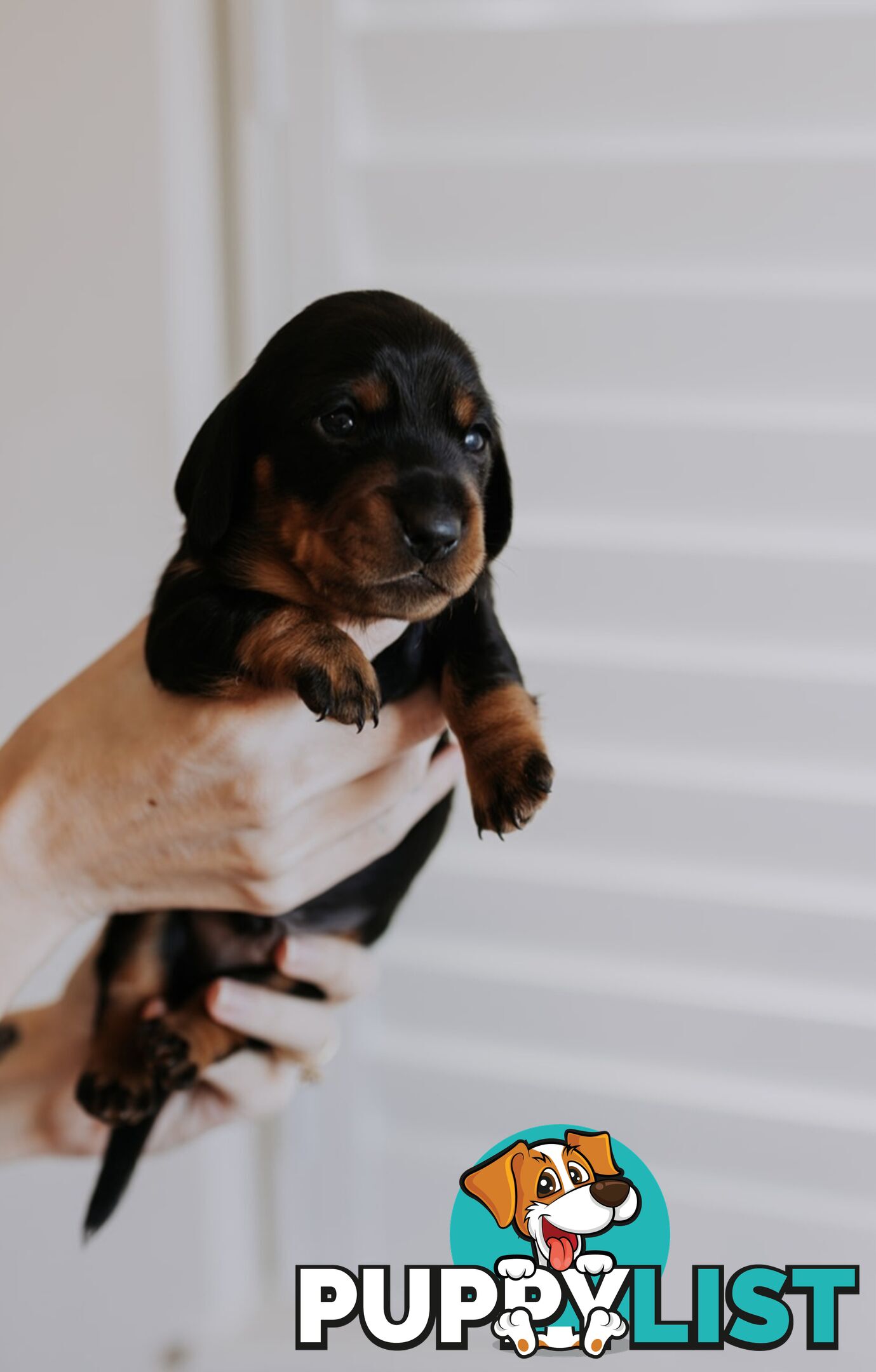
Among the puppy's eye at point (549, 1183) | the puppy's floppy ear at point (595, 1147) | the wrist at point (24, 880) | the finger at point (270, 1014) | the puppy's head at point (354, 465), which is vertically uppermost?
the puppy's head at point (354, 465)

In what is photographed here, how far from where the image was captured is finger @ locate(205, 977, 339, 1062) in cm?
168

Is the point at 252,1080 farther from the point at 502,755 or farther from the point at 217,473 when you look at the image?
the point at 217,473

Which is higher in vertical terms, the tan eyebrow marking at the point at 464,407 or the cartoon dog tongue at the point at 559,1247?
the tan eyebrow marking at the point at 464,407

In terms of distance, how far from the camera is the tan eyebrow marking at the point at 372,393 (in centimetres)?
125

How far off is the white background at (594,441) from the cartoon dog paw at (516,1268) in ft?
2.25

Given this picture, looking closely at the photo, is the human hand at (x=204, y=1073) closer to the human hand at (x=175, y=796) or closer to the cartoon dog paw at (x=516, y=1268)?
the human hand at (x=175, y=796)

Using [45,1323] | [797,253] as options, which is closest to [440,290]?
[797,253]

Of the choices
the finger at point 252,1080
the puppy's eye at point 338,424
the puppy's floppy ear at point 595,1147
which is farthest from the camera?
the finger at point 252,1080

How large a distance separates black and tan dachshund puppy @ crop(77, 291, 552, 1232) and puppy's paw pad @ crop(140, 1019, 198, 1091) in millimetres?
566

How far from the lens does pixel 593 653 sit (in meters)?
2.09

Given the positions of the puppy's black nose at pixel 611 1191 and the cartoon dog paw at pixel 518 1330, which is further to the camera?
the cartoon dog paw at pixel 518 1330

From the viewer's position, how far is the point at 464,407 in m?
1.31

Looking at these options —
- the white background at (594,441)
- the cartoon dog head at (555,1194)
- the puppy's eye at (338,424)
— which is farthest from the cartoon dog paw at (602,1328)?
the puppy's eye at (338,424)

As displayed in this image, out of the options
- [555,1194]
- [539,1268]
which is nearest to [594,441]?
[555,1194]
